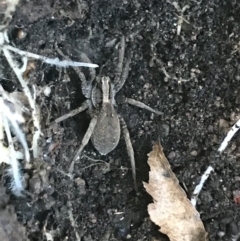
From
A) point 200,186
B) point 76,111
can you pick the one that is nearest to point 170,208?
point 200,186

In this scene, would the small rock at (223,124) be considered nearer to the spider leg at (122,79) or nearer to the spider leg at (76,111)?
the spider leg at (122,79)

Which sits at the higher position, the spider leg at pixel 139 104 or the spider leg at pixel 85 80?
the spider leg at pixel 85 80

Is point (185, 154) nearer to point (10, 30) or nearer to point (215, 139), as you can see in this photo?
point (215, 139)

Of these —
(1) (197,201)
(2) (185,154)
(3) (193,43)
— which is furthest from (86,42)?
(1) (197,201)

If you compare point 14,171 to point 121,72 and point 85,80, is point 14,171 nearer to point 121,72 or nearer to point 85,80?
point 85,80

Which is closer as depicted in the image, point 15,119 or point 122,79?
point 15,119

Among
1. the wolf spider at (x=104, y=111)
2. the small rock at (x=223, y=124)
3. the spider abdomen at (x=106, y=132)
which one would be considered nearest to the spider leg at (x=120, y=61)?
the wolf spider at (x=104, y=111)
